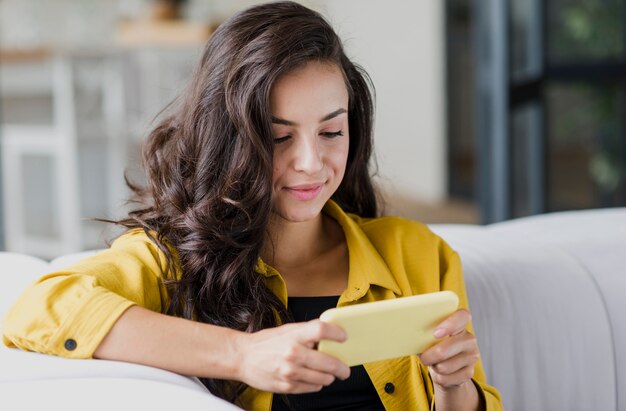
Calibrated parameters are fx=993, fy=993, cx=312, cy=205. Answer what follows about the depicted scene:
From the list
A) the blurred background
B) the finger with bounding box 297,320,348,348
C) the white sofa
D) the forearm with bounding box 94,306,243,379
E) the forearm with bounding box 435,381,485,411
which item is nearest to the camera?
the finger with bounding box 297,320,348,348

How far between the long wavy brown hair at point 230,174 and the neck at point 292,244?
0.07m

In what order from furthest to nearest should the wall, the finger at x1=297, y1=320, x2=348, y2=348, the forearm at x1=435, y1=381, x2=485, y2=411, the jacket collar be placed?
the wall < the jacket collar < the forearm at x1=435, y1=381, x2=485, y2=411 < the finger at x1=297, y1=320, x2=348, y2=348

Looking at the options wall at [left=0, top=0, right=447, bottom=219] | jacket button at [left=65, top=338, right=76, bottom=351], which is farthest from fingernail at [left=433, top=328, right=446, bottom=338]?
wall at [left=0, top=0, right=447, bottom=219]

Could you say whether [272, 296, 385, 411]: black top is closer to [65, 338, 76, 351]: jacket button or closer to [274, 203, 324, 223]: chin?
[274, 203, 324, 223]: chin

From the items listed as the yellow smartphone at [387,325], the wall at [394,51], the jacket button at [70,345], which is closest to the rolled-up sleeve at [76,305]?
the jacket button at [70,345]

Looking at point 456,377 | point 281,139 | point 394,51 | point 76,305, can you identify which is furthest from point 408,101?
point 76,305

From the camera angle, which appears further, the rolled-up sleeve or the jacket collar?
the jacket collar

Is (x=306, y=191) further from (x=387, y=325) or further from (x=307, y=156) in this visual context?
(x=387, y=325)

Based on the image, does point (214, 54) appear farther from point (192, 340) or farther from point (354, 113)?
point (192, 340)

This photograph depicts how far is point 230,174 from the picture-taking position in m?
1.53

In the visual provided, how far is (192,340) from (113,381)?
121 mm

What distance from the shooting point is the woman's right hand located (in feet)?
4.03

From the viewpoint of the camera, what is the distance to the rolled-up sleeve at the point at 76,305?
1.34 m

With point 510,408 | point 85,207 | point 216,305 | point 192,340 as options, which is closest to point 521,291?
point 510,408
